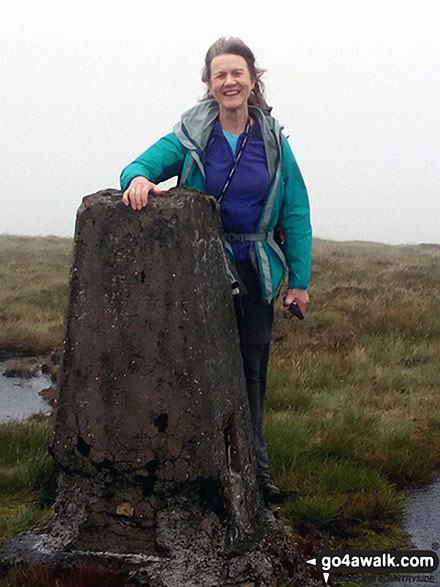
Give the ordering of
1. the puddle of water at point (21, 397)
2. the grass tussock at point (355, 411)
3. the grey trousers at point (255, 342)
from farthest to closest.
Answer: the puddle of water at point (21, 397), the grass tussock at point (355, 411), the grey trousers at point (255, 342)

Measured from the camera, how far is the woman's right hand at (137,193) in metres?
3.48

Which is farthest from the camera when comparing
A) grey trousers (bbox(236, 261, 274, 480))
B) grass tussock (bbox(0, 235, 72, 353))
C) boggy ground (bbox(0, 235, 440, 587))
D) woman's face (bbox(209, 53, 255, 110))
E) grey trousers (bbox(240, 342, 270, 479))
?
grass tussock (bbox(0, 235, 72, 353))

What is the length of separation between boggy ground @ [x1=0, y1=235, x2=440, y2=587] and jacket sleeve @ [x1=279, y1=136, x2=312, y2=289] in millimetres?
1450

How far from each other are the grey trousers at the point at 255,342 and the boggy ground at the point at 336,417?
1.62 feet

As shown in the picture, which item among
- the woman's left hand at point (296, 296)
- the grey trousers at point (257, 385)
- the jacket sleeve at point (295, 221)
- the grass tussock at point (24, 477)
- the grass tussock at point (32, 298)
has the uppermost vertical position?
the jacket sleeve at point (295, 221)

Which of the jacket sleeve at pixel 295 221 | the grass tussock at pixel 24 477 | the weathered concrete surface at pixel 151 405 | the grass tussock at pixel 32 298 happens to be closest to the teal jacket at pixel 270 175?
the jacket sleeve at pixel 295 221

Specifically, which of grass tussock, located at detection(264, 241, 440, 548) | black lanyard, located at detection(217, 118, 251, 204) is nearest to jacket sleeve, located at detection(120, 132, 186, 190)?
black lanyard, located at detection(217, 118, 251, 204)

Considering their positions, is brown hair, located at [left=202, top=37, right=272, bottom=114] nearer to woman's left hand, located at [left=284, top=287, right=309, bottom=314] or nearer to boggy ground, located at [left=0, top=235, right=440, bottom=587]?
woman's left hand, located at [left=284, top=287, right=309, bottom=314]

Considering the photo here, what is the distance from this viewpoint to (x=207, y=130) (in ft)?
12.5

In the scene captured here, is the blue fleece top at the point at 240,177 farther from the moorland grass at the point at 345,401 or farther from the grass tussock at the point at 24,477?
the grass tussock at the point at 24,477

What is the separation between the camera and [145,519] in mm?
3658

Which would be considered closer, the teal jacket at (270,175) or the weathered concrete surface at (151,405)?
the weathered concrete surface at (151,405)

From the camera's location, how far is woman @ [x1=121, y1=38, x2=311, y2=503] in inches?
148

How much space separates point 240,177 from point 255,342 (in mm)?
991
